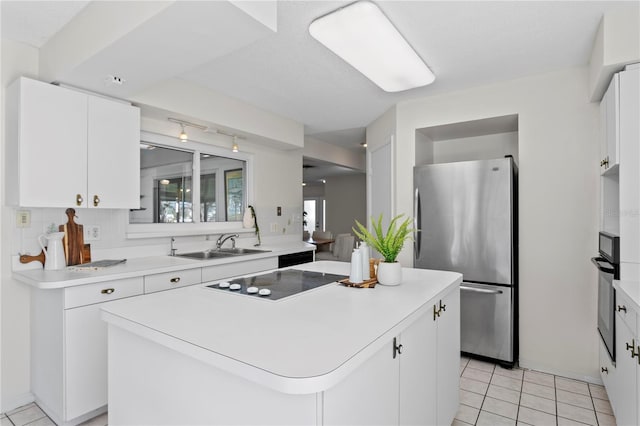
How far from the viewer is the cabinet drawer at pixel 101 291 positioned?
2028 millimetres

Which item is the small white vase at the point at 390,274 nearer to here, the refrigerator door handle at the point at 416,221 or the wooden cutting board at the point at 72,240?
the refrigerator door handle at the point at 416,221

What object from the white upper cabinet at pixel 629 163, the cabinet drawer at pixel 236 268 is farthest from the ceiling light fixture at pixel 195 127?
the white upper cabinet at pixel 629 163

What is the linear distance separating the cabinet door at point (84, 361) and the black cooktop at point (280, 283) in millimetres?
950

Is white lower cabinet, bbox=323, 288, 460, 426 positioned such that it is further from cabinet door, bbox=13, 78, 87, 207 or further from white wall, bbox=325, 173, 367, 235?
white wall, bbox=325, 173, 367, 235

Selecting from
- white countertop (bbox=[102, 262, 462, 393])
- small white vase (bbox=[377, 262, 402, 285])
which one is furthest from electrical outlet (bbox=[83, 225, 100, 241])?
small white vase (bbox=[377, 262, 402, 285])

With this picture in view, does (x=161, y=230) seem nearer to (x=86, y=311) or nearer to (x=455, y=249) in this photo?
(x=86, y=311)

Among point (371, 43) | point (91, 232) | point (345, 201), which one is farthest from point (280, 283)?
point (345, 201)

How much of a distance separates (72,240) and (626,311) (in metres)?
3.51

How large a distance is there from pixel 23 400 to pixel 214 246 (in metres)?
1.83

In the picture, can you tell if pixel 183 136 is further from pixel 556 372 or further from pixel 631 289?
pixel 556 372

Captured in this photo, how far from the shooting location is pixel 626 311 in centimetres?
182

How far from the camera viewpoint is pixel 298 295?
1.62 metres

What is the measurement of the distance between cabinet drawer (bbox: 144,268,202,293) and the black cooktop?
2.81ft

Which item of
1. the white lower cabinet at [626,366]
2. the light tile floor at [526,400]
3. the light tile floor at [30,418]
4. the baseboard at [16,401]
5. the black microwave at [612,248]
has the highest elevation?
the black microwave at [612,248]
